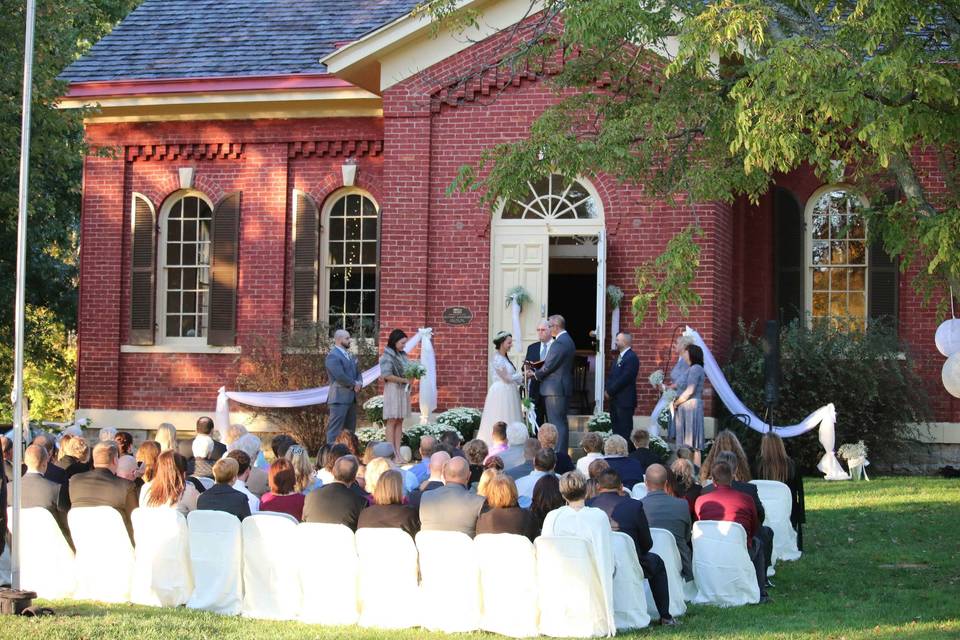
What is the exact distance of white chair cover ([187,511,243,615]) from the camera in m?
9.58

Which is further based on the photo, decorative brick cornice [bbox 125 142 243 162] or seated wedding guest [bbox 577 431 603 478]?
decorative brick cornice [bbox 125 142 243 162]

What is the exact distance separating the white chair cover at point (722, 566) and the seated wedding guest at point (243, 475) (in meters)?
3.33

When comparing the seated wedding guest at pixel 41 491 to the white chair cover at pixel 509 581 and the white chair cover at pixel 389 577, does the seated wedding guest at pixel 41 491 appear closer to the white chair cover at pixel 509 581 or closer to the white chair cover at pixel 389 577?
the white chair cover at pixel 389 577

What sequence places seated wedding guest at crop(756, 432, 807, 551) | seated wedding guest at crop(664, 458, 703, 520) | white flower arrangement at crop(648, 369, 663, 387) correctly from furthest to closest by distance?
white flower arrangement at crop(648, 369, 663, 387) → seated wedding guest at crop(756, 432, 807, 551) → seated wedding guest at crop(664, 458, 703, 520)

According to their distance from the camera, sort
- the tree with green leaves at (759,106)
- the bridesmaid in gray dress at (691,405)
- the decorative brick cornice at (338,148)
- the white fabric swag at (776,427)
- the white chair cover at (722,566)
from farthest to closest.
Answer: the decorative brick cornice at (338,148), the white fabric swag at (776,427), the bridesmaid in gray dress at (691,405), the tree with green leaves at (759,106), the white chair cover at (722,566)

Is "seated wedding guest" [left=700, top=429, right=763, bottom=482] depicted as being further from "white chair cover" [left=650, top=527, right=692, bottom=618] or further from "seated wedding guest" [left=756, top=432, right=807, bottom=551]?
"white chair cover" [left=650, top=527, right=692, bottom=618]

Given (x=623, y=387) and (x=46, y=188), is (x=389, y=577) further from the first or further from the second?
(x=46, y=188)

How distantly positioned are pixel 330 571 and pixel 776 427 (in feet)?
31.6

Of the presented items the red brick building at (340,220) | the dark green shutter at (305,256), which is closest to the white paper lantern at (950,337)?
the red brick building at (340,220)

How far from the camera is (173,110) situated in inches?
837

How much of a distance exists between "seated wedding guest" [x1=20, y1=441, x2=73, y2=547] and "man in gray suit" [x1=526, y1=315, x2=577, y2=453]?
706 centimetres

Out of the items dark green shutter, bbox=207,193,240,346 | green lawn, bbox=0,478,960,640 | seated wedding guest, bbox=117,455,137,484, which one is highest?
dark green shutter, bbox=207,193,240,346

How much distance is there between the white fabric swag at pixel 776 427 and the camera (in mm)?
16938

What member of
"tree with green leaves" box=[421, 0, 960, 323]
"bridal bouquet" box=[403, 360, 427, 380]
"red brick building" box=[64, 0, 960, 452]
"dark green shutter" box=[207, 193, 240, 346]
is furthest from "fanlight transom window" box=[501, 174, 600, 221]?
"dark green shutter" box=[207, 193, 240, 346]
